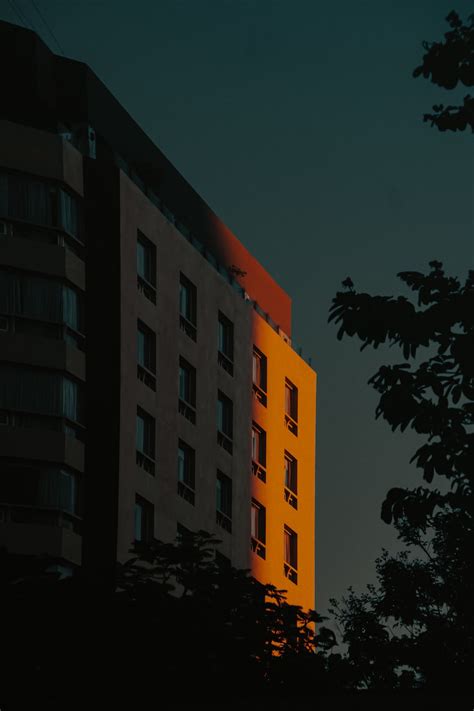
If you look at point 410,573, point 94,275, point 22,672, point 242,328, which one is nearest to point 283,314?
point 242,328

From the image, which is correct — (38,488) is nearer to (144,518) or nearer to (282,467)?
(144,518)

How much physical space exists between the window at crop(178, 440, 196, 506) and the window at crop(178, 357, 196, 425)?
0.95 m

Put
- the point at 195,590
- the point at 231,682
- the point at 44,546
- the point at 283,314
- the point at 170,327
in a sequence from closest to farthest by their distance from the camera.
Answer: the point at 231,682 < the point at 195,590 < the point at 44,546 < the point at 170,327 < the point at 283,314

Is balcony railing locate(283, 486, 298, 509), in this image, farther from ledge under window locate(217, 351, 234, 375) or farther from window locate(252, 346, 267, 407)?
ledge under window locate(217, 351, 234, 375)

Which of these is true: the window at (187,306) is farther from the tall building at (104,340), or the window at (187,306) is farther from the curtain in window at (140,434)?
the curtain in window at (140,434)

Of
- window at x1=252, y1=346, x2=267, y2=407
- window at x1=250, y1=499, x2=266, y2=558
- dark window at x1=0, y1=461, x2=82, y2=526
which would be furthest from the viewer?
window at x1=252, y1=346, x2=267, y2=407

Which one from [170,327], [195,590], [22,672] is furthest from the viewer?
[170,327]

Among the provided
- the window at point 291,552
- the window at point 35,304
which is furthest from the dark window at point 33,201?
the window at point 291,552

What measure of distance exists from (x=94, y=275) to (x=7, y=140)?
4.26m

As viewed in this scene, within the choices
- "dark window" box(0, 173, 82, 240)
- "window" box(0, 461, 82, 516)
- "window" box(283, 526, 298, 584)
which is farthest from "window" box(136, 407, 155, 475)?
"window" box(283, 526, 298, 584)

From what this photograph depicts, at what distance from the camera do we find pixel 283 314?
6209cm

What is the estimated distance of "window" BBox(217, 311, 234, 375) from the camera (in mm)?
51656

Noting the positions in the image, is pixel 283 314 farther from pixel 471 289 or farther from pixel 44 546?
pixel 471 289

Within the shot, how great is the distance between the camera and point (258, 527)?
181 ft
